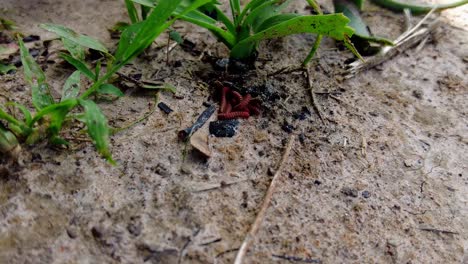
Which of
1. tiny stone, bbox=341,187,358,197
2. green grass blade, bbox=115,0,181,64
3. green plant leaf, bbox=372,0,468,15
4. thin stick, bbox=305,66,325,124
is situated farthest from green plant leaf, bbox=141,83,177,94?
green plant leaf, bbox=372,0,468,15

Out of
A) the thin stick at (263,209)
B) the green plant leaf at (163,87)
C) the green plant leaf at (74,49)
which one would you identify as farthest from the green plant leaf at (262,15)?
the green plant leaf at (74,49)

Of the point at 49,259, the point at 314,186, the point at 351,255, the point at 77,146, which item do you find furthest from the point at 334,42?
the point at 49,259

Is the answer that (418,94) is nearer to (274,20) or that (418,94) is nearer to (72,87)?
(274,20)

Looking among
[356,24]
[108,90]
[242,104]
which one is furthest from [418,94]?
[108,90]

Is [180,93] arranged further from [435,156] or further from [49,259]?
[435,156]

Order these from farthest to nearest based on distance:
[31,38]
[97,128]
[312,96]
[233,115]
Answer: [31,38]
[312,96]
[233,115]
[97,128]

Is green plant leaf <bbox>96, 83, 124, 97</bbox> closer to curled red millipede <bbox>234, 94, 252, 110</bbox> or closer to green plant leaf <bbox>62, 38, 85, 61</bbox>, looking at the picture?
green plant leaf <bbox>62, 38, 85, 61</bbox>
